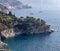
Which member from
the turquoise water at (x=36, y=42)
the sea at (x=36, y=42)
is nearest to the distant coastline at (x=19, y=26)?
the sea at (x=36, y=42)

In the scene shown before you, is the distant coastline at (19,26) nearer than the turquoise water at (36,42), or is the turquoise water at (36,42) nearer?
the turquoise water at (36,42)

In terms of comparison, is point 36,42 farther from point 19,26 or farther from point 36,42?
point 19,26

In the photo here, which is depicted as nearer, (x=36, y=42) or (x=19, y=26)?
(x=36, y=42)

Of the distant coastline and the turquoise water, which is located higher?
the distant coastline

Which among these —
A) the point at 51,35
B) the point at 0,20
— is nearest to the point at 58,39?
the point at 51,35

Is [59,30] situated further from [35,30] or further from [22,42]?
[22,42]

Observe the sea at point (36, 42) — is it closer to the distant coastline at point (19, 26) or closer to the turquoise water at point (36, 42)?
the turquoise water at point (36, 42)

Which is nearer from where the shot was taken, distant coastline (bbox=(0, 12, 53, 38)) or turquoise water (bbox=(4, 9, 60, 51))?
turquoise water (bbox=(4, 9, 60, 51))

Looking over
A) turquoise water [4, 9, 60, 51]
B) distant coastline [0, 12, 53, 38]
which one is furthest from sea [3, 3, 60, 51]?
distant coastline [0, 12, 53, 38]

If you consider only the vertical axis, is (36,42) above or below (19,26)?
below

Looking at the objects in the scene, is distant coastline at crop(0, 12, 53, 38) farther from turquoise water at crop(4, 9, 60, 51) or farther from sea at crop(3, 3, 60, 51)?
turquoise water at crop(4, 9, 60, 51)

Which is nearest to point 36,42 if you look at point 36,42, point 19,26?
point 36,42

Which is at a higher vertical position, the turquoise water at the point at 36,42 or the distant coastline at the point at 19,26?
the distant coastline at the point at 19,26
